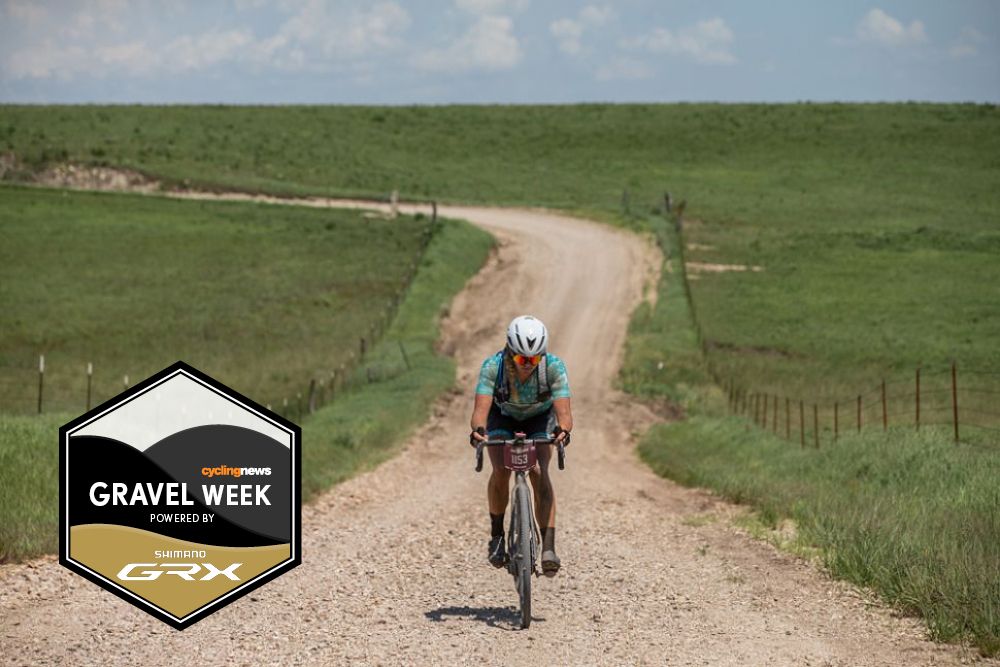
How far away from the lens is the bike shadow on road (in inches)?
383

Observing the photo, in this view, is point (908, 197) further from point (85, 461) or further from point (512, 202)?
point (85, 461)

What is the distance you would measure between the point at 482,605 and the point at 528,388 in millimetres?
1854

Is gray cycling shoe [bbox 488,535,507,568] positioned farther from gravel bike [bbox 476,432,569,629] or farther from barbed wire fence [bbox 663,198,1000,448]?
barbed wire fence [bbox 663,198,1000,448]

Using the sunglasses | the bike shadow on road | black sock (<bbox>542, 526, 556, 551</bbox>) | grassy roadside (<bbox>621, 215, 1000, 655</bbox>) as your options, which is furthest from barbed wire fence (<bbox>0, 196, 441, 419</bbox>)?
the sunglasses

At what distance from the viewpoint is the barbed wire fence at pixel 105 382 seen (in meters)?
27.7

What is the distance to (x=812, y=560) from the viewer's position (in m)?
11.8

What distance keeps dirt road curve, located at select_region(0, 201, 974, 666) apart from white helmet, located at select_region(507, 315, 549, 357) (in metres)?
2.06

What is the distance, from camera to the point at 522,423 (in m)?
10.2

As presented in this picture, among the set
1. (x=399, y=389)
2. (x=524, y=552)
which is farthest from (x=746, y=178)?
(x=524, y=552)

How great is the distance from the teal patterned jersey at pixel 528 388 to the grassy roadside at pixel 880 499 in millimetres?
3036

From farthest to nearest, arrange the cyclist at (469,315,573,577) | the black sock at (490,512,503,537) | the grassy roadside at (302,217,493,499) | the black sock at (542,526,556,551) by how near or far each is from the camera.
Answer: the grassy roadside at (302,217,493,499)
the black sock at (490,512,503,537)
the black sock at (542,526,556,551)
the cyclist at (469,315,573,577)

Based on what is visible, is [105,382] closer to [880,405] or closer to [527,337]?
[880,405]

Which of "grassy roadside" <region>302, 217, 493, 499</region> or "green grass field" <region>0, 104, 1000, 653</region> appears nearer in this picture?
"green grass field" <region>0, 104, 1000, 653</region>

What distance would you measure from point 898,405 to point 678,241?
22260 millimetres
